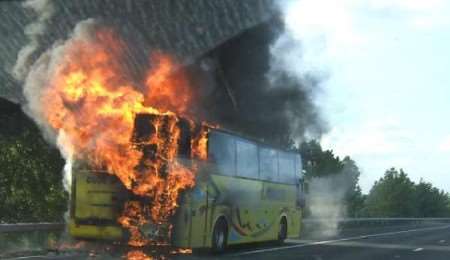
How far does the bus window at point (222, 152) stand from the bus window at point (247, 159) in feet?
1.17

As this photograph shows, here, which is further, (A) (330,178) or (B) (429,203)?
(B) (429,203)

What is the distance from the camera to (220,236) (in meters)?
17.1

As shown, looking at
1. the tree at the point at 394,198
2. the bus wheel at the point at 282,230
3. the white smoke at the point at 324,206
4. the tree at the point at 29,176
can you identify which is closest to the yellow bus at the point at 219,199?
the bus wheel at the point at 282,230

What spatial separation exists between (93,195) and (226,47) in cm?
890

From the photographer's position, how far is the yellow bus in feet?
49.3

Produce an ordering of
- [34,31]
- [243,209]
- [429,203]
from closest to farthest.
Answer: [34,31] < [243,209] < [429,203]

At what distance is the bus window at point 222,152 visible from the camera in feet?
52.3

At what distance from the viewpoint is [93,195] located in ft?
49.7

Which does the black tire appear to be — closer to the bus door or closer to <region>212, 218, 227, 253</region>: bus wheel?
<region>212, 218, 227, 253</region>: bus wheel

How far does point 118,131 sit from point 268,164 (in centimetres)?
597

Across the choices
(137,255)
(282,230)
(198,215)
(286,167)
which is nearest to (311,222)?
(282,230)

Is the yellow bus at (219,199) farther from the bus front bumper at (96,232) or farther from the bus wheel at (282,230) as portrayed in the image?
the bus wheel at (282,230)

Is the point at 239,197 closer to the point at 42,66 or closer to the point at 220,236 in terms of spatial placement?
the point at 220,236

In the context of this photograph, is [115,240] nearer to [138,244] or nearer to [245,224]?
[138,244]
